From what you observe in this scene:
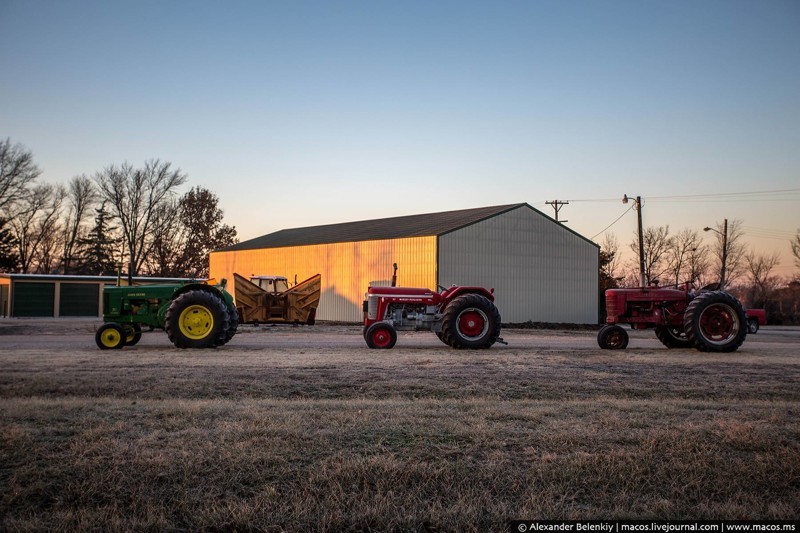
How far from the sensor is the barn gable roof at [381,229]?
119 ft

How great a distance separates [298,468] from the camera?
17.7 feet

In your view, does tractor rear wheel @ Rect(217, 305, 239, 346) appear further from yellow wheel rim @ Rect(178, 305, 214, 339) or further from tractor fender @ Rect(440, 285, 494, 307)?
tractor fender @ Rect(440, 285, 494, 307)

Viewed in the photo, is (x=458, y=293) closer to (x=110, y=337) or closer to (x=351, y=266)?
(x=110, y=337)

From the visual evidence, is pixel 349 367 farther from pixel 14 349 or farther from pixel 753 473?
pixel 14 349

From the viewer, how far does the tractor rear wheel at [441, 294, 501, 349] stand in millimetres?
16188

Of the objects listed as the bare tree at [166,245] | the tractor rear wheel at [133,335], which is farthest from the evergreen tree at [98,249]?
the tractor rear wheel at [133,335]

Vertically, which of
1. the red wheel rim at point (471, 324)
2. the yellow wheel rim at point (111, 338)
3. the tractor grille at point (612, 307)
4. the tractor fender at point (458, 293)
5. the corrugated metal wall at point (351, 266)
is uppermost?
the corrugated metal wall at point (351, 266)

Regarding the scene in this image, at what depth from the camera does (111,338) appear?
51.0 ft

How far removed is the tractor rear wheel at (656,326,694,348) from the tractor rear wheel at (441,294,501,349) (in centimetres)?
494

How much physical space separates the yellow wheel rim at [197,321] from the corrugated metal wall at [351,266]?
18165 mm

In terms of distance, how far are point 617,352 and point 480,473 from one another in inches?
450

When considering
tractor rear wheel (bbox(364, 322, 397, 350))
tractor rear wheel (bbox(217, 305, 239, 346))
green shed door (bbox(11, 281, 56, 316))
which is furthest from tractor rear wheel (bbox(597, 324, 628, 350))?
green shed door (bbox(11, 281, 56, 316))

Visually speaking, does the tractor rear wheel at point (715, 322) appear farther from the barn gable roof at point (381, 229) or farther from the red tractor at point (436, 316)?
the barn gable roof at point (381, 229)

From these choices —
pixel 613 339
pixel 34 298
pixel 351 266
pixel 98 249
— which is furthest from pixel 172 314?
pixel 98 249
